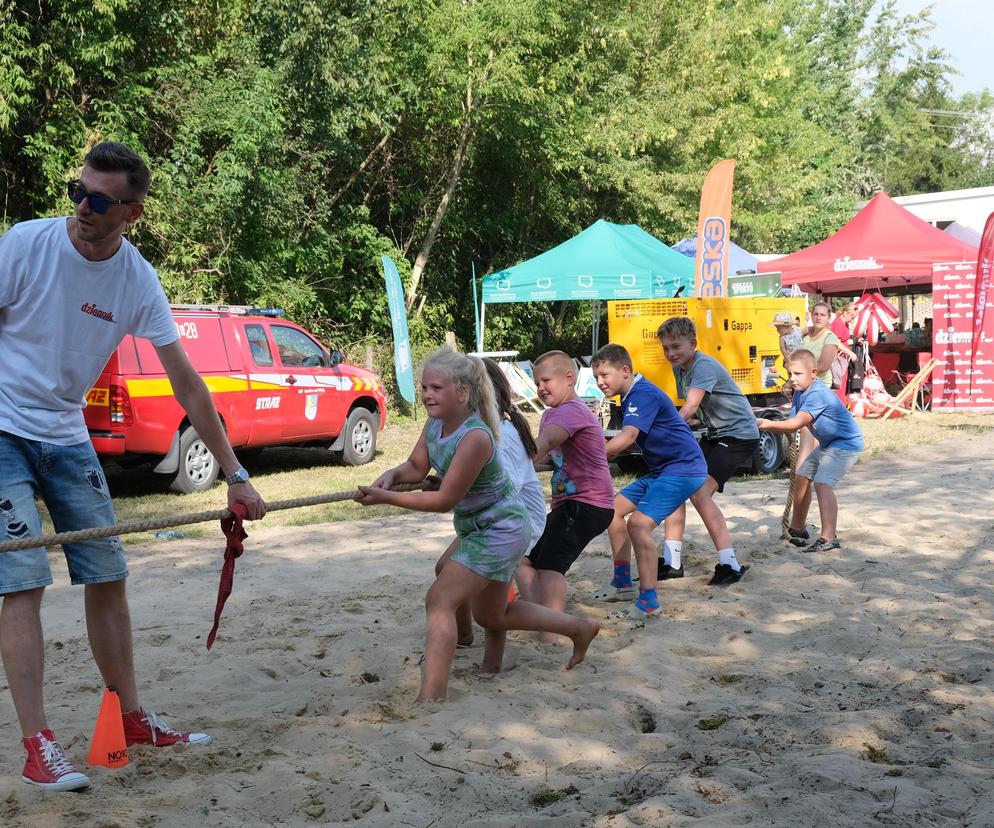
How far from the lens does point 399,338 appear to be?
58.1 feet

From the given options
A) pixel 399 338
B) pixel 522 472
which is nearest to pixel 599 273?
pixel 399 338

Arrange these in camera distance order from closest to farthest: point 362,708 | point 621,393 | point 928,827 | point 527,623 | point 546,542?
point 928,827, point 362,708, point 527,623, point 546,542, point 621,393

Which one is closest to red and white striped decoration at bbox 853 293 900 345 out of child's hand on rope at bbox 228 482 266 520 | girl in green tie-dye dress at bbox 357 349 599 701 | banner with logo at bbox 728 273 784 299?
banner with logo at bbox 728 273 784 299

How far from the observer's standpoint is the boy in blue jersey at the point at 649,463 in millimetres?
6145

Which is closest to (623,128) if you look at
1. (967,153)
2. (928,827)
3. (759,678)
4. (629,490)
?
(629,490)

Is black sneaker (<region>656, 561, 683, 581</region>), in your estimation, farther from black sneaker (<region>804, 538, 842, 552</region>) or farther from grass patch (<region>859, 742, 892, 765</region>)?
grass patch (<region>859, 742, 892, 765</region>)

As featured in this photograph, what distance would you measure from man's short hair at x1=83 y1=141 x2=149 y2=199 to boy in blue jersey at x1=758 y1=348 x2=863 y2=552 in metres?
5.31

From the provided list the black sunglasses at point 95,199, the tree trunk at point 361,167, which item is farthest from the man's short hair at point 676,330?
the tree trunk at point 361,167

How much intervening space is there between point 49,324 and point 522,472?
2.50m

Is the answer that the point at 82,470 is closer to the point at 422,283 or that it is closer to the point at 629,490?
the point at 629,490

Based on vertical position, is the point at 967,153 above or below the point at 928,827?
above

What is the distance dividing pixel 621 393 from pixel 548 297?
1215 cm

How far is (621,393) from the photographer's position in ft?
20.9

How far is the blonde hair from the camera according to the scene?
4.42 m
